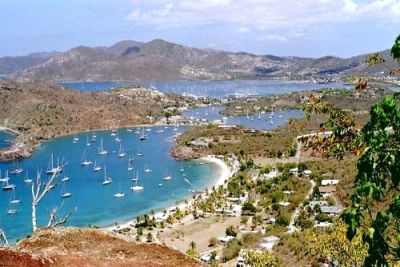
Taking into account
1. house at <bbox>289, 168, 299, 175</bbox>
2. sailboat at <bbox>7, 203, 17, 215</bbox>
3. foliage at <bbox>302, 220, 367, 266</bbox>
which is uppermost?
foliage at <bbox>302, 220, 367, 266</bbox>

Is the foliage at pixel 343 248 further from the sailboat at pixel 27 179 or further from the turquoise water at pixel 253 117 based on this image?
the turquoise water at pixel 253 117

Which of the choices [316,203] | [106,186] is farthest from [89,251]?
[106,186]

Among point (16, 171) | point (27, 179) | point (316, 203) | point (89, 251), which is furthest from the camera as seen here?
point (16, 171)

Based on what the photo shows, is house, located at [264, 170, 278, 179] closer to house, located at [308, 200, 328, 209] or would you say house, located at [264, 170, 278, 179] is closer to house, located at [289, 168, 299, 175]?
house, located at [289, 168, 299, 175]

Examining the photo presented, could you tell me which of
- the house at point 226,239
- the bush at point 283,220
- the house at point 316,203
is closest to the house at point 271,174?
the house at point 316,203

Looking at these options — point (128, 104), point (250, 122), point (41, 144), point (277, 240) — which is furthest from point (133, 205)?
point (128, 104)

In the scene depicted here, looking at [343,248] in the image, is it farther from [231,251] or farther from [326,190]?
[326,190]

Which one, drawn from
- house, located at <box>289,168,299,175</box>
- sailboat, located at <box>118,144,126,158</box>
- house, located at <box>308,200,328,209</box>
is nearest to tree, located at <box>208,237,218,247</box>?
house, located at <box>308,200,328,209</box>
